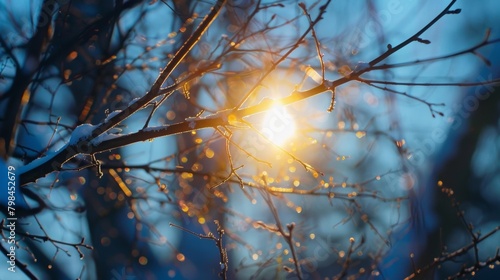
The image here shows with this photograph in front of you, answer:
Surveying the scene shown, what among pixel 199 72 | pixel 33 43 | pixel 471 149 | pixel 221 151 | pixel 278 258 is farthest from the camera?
pixel 471 149

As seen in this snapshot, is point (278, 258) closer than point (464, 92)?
Yes

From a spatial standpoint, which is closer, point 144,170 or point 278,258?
point 278,258

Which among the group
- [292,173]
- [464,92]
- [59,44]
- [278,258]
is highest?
[464,92]

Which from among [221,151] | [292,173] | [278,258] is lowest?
[278,258]

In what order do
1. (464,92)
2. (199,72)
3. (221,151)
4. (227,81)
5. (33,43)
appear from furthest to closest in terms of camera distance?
(464,92) < (221,151) < (227,81) < (33,43) < (199,72)

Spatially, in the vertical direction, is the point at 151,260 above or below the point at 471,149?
below

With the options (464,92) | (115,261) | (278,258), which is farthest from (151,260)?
→ (464,92)

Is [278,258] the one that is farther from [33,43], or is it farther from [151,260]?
[151,260]

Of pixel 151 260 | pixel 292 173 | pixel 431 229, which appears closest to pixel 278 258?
pixel 292 173

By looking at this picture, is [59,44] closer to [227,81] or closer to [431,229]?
[227,81]
